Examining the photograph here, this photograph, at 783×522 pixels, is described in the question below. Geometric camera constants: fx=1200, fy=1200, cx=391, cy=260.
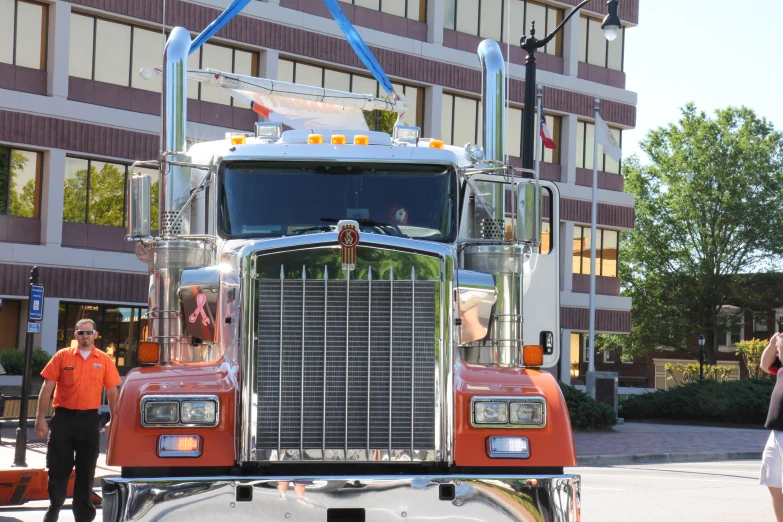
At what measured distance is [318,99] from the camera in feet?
40.3

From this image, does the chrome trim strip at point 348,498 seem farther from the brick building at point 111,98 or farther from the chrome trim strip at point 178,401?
the brick building at point 111,98

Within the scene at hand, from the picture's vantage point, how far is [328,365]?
296 inches

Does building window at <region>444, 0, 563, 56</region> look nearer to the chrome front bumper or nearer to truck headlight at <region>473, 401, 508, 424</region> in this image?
truck headlight at <region>473, 401, 508, 424</region>

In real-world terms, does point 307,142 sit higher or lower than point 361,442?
higher

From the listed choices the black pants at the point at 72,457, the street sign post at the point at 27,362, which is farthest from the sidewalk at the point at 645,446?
the black pants at the point at 72,457

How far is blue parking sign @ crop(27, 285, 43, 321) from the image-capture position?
57.6ft

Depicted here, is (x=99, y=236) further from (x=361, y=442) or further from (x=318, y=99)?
(x=361, y=442)

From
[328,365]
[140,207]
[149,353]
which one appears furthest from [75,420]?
[328,365]

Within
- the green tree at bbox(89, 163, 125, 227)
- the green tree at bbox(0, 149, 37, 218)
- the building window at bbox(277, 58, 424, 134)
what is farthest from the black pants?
the building window at bbox(277, 58, 424, 134)

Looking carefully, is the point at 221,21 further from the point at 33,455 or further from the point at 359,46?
the point at 33,455

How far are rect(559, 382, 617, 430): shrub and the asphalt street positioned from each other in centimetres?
650

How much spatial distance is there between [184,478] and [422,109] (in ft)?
123

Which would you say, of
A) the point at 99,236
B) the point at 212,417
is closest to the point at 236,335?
the point at 212,417

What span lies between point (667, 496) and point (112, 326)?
2422cm
